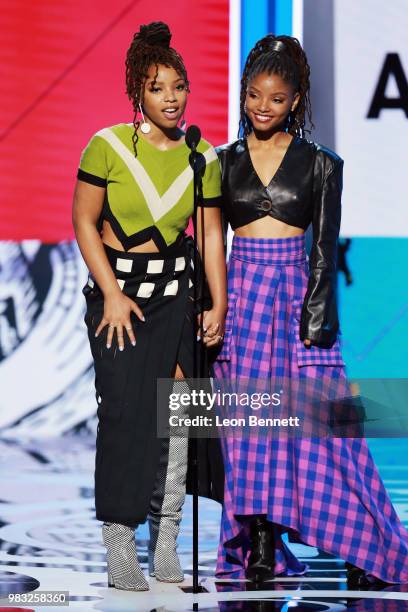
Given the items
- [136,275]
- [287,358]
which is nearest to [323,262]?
[287,358]

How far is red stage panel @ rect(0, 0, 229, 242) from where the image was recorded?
6.68 metres

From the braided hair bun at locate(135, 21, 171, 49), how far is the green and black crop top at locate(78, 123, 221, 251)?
9.7 inches

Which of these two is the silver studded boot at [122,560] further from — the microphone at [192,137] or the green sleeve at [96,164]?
the microphone at [192,137]

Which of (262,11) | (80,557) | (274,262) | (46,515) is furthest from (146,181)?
(262,11)

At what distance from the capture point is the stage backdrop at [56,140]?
22.0ft

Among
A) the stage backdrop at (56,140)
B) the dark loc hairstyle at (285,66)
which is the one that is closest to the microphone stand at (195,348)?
the dark loc hairstyle at (285,66)

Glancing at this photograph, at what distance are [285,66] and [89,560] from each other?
5.44 ft

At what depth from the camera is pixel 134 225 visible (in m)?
3.85

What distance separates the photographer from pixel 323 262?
4.05m

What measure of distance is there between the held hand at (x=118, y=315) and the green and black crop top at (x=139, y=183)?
0.16 metres

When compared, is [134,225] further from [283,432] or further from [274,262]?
[283,432]

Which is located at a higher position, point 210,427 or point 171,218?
point 171,218

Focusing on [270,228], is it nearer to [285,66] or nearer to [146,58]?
[285,66]

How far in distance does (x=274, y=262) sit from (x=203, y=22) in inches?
114
